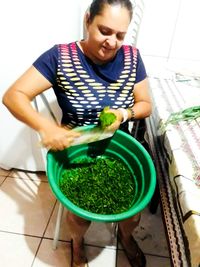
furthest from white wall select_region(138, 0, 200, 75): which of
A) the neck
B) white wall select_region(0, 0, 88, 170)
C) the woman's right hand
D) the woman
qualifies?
the woman's right hand

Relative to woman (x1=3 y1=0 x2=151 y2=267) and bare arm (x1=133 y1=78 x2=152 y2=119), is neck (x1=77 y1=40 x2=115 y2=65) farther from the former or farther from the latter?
bare arm (x1=133 y1=78 x2=152 y2=119)

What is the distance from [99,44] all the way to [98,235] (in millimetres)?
948

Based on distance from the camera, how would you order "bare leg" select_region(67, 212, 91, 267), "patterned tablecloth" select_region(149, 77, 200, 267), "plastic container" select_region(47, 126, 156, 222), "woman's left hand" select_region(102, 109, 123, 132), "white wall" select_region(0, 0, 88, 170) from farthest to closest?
"white wall" select_region(0, 0, 88, 170) < "bare leg" select_region(67, 212, 91, 267) < "woman's left hand" select_region(102, 109, 123, 132) < "plastic container" select_region(47, 126, 156, 222) < "patterned tablecloth" select_region(149, 77, 200, 267)

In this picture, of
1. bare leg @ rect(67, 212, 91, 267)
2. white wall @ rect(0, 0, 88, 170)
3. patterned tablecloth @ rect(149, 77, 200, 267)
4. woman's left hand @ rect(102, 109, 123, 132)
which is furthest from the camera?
white wall @ rect(0, 0, 88, 170)

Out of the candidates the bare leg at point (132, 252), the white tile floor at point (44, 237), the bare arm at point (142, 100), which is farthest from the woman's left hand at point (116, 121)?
the white tile floor at point (44, 237)

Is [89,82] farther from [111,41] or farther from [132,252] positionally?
[132,252]

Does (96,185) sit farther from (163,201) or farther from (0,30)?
(0,30)

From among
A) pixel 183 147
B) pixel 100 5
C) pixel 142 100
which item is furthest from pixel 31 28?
pixel 183 147

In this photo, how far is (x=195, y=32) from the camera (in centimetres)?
148

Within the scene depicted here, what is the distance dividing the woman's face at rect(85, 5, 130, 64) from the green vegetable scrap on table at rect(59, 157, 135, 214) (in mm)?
413

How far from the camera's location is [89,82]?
3.28 ft

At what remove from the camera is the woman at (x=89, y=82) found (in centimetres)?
88

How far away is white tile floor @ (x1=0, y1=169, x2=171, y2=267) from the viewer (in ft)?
4.09

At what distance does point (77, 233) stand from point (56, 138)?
469 mm
